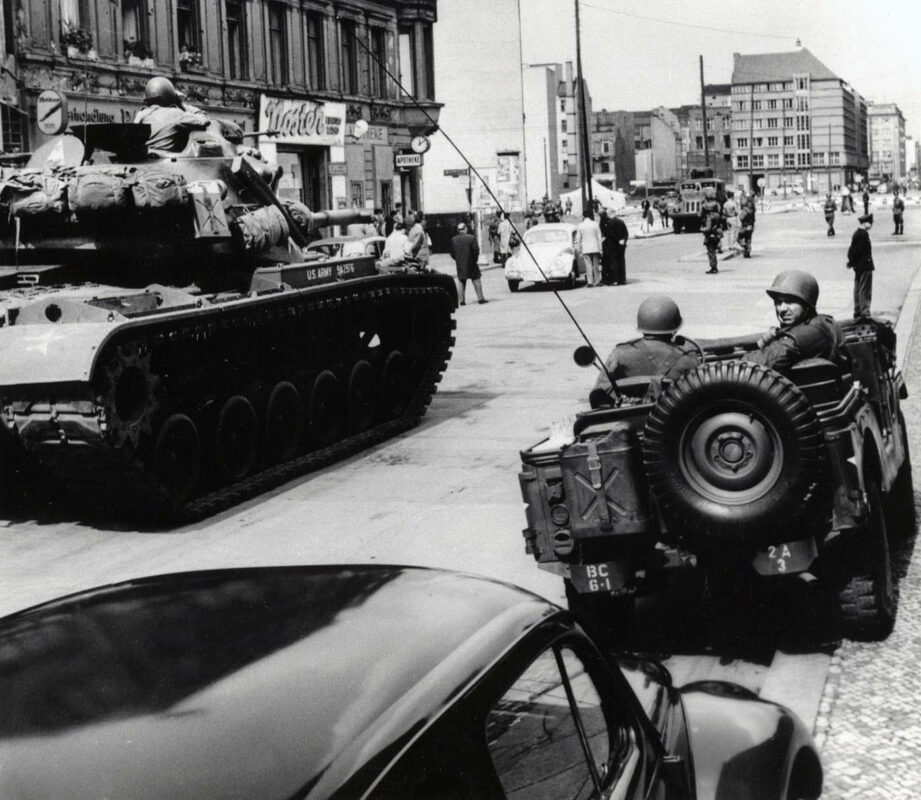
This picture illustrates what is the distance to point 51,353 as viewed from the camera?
8.91 meters

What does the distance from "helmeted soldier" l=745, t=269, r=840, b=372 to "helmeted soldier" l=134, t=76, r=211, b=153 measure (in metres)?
6.73

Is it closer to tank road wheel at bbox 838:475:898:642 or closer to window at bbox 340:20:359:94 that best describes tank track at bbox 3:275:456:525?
tank road wheel at bbox 838:475:898:642

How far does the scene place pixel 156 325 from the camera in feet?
31.4

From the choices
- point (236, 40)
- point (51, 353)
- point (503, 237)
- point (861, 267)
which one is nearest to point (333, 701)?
point (51, 353)

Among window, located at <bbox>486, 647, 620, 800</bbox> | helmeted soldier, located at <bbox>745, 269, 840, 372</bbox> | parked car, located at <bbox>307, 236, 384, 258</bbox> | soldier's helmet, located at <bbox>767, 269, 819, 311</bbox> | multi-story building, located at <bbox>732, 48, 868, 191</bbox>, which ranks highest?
multi-story building, located at <bbox>732, 48, 868, 191</bbox>

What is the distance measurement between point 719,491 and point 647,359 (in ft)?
4.45

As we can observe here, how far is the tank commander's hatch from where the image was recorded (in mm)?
11836

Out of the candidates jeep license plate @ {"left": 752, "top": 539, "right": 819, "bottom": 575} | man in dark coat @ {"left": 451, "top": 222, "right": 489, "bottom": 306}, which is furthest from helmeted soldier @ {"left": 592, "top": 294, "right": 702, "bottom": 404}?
man in dark coat @ {"left": 451, "top": 222, "right": 489, "bottom": 306}

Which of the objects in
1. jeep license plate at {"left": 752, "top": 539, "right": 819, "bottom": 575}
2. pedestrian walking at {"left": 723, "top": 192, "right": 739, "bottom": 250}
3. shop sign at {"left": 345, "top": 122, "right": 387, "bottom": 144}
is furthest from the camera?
pedestrian walking at {"left": 723, "top": 192, "right": 739, "bottom": 250}

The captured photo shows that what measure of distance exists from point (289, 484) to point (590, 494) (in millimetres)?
5602

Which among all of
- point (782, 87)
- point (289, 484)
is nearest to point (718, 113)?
point (782, 87)

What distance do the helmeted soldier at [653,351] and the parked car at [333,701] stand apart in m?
3.58

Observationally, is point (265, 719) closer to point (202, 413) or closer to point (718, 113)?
point (202, 413)

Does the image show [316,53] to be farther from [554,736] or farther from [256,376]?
[554,736]
